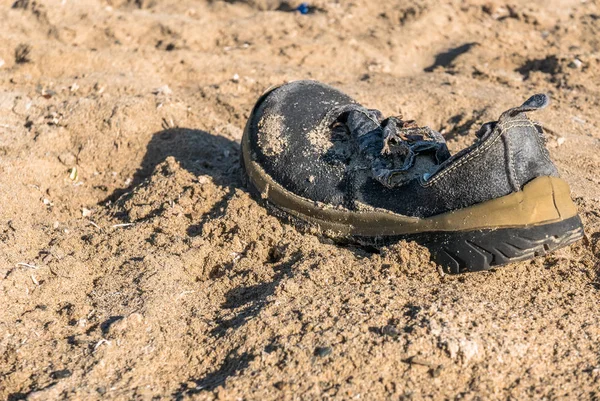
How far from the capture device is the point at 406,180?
2.56 meters

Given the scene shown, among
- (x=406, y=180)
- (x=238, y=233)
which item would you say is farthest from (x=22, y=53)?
(x=406, y=180)

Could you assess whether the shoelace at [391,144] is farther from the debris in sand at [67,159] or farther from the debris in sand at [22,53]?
the debris in sand at [22,53]

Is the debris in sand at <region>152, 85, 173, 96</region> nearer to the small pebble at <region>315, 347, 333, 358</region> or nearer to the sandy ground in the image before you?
the sandy ground

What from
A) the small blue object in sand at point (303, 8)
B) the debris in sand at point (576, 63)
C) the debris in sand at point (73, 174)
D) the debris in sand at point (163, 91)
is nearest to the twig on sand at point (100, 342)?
the debris in sand at point (73, 174)

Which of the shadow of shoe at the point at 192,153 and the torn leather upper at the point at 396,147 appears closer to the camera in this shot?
the torn leather upper at the point at 396,147

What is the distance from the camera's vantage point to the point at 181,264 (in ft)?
8.74

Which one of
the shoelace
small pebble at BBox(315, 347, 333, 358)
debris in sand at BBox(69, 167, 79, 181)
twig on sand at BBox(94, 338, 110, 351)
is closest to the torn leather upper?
the shoelace

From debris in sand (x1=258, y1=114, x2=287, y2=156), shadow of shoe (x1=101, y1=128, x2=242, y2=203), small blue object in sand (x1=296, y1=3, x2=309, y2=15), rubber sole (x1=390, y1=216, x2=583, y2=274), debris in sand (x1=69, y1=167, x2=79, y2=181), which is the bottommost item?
small blue object in sand (x1=296, y1=3, x2=309, y2=15)

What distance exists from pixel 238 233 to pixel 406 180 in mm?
729

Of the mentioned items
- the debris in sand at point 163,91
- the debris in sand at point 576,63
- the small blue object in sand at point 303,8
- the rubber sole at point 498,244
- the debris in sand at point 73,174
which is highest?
the rubber sole at point 498,244

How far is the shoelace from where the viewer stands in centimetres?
259

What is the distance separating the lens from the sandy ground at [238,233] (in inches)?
81.4

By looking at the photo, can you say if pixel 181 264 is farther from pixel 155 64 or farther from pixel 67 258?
pixel 155 64

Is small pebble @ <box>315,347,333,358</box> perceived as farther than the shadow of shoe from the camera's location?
No
